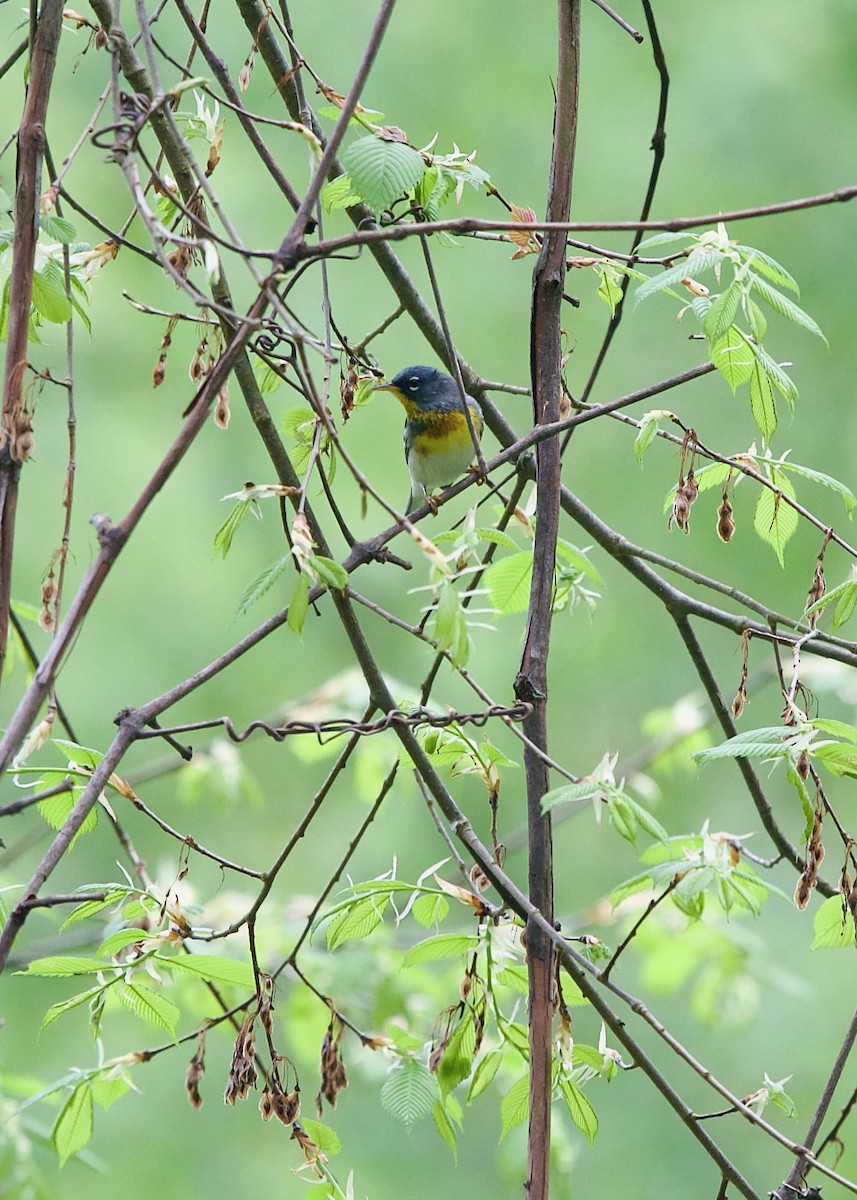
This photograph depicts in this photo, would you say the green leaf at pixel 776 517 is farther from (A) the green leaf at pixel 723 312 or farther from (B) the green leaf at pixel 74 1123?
(B) the green leaf at pixel 74 1123

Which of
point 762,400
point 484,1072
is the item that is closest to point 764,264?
point 762,400

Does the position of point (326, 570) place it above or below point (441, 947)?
above

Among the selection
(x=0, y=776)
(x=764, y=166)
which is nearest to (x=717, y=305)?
(x=0, y=776)

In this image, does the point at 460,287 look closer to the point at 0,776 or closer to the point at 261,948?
the point at 261,948

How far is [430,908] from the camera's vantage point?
145cm

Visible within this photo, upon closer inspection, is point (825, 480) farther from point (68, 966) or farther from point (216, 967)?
point (68, 966)

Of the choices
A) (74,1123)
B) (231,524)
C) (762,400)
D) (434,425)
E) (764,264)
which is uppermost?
(434,425)

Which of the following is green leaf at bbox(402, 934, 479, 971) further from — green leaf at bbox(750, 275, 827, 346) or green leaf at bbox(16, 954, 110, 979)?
green leaf at bbox(750, 275, 827, 346)

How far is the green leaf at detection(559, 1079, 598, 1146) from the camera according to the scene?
1.37 metres

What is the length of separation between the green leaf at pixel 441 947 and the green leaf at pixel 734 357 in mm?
699

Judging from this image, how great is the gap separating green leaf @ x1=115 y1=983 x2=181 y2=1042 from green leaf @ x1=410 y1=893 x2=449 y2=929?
0.95 ft

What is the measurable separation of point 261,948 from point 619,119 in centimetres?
558

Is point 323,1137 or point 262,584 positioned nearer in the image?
point 262,584

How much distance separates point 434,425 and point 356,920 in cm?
227
